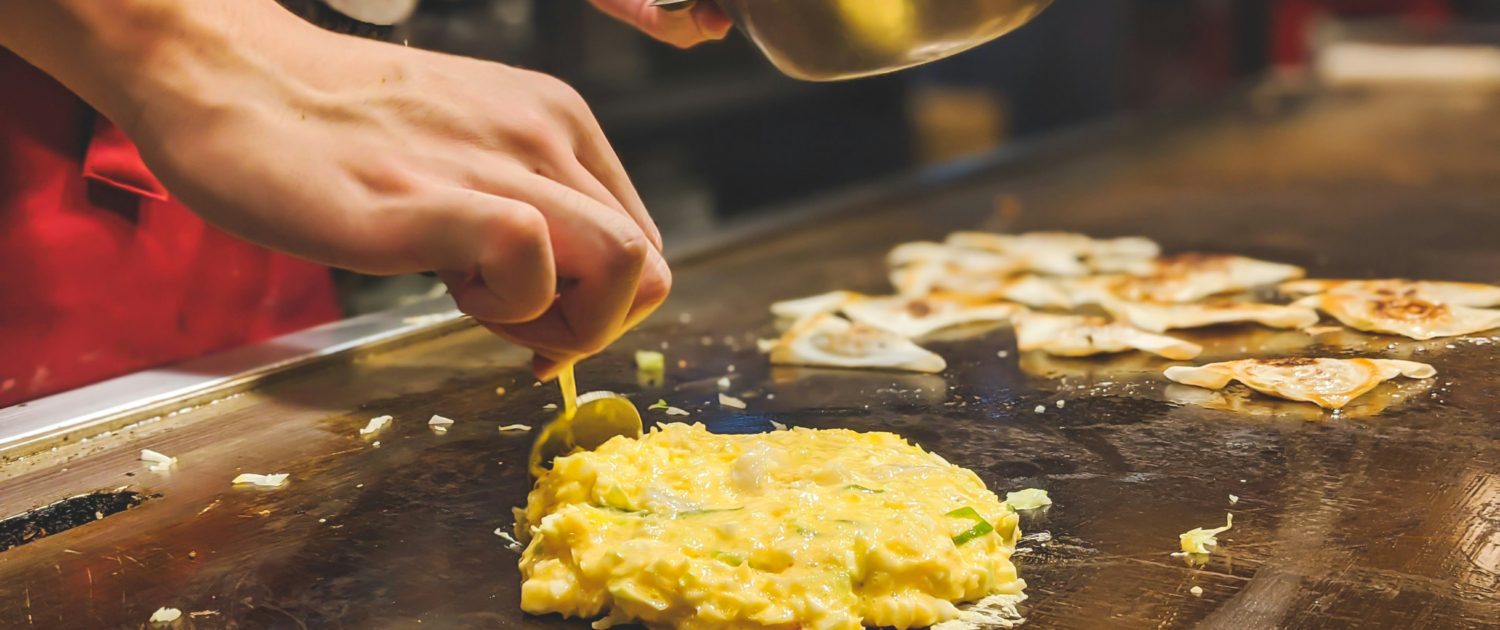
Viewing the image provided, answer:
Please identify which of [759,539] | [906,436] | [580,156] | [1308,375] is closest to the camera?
[759,539]

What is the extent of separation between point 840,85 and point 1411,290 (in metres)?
4.37

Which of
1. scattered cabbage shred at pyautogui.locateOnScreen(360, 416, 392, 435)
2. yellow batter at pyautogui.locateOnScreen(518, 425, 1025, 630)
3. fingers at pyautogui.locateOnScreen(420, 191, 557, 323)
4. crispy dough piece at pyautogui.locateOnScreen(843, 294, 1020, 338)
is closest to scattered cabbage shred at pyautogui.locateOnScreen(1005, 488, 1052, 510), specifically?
yellow batter at pyautogui.locateOnScreen(518, 425, 1025, 630)

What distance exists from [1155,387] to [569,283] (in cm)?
103

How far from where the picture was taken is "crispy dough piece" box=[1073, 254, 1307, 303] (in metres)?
2.48

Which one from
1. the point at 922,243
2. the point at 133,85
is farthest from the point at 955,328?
the point at 133,85

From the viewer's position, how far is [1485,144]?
4.16 metres

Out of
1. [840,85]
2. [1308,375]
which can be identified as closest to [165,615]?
[1308,375]

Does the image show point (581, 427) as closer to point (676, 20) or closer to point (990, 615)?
point (990, 615)

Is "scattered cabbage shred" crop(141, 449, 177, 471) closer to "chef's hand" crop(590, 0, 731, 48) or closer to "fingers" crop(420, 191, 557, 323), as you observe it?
"fingers" crop(420, 191, 557, 323)

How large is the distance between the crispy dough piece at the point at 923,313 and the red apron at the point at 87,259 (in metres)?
1.18

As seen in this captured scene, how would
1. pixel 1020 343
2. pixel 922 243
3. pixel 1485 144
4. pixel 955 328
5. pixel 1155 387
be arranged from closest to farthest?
pixel 1155 387 → pixel 1020 343 → pixel 955 328 → pixel 922 243 → pixel 1485 144

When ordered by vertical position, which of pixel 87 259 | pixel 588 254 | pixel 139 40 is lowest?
pixel 87 259

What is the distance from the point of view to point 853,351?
2139 millimetres

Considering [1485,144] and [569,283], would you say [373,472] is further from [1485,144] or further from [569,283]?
[1485,144]
